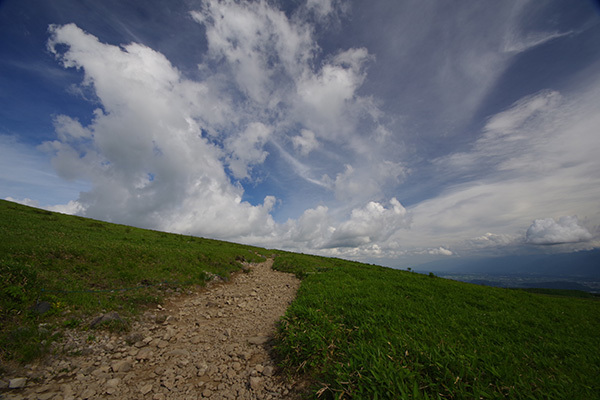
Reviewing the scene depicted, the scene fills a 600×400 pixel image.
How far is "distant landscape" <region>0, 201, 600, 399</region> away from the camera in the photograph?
4656 millimetres

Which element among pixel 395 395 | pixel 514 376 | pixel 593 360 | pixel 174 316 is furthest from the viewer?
pixel 174 316

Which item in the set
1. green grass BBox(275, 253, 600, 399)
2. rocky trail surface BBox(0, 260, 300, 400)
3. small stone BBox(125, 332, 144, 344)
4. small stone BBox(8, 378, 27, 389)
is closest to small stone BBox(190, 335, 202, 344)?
rocky trail surface BBox(0, 260, 300, 400)

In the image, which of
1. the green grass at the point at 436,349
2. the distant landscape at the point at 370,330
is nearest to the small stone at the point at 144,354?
the distant landscape at the point at 370,330

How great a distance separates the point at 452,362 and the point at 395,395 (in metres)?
1.95

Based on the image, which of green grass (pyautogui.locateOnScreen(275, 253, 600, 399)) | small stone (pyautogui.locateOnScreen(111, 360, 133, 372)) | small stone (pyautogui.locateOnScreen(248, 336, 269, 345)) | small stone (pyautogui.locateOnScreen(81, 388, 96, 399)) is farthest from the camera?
small stone (pyautogui.locateOnScreen(248, 336, 269, 345))

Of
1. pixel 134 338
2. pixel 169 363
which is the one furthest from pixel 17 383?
pixel 169 363

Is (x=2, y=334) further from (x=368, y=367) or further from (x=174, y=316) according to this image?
(x=368, y=367)

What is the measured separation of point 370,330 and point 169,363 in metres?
6.33

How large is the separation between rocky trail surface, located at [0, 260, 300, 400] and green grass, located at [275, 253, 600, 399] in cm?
106

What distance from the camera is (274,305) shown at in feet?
40.4

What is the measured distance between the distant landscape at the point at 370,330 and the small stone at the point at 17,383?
0.86 meters

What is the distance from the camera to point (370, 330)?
23.2 feet

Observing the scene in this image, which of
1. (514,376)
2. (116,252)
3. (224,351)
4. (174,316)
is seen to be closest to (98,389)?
(224,351)

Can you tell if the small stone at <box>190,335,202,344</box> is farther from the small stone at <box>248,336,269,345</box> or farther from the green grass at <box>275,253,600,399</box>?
the green grass at <box>275,253,600,399</box>
